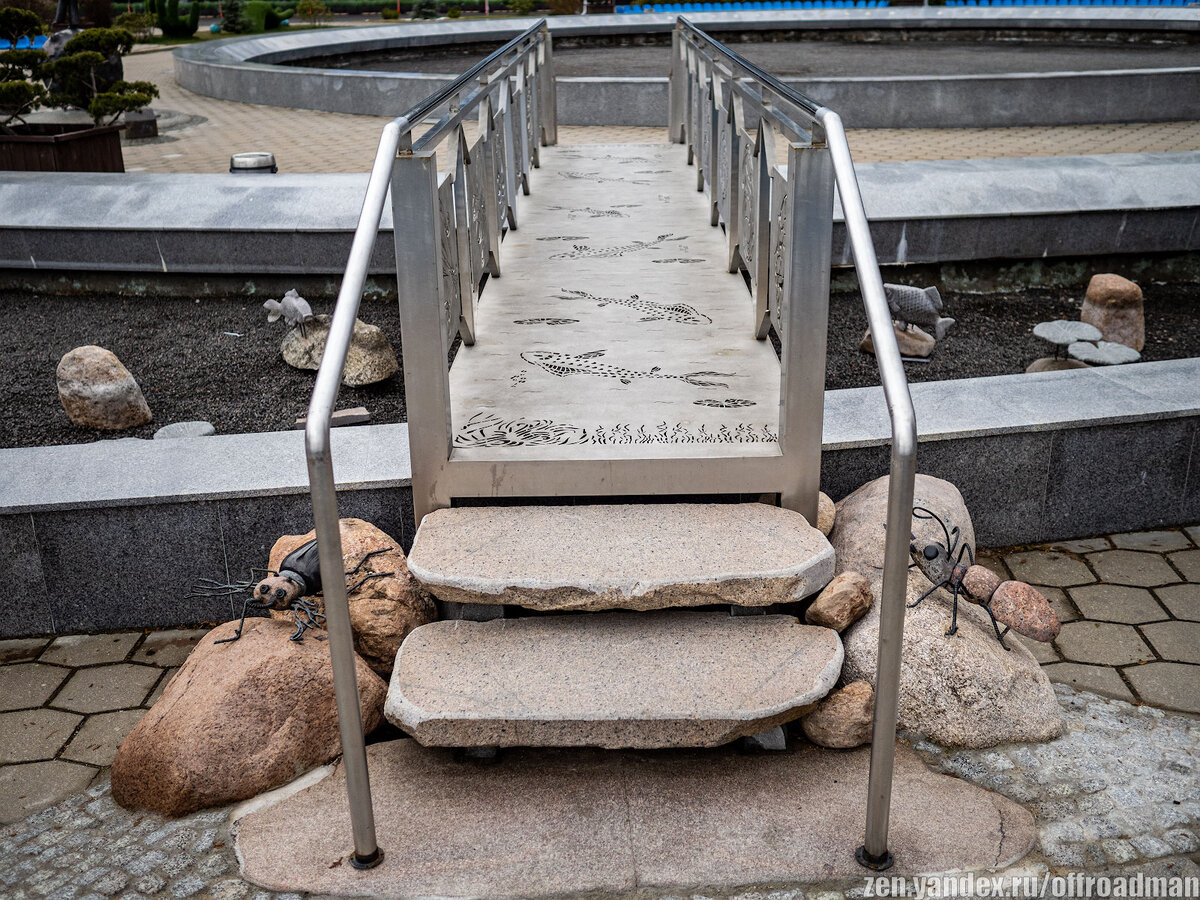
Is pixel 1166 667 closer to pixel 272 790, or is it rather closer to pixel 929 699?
pixel 929 699

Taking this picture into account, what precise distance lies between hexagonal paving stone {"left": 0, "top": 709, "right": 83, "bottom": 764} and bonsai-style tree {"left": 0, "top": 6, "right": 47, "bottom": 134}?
6406 millimetres

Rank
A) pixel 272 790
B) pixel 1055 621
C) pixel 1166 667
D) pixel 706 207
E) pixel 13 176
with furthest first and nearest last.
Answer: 1. pixel 13 176
2. pixel 706 207
3. pixel 1166 667
4. pixel 1055 621
5. pixel 272 790

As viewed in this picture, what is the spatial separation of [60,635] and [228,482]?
793 mm

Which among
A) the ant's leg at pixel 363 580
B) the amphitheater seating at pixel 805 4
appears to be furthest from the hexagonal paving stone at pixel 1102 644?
the amphitheater seating at pixel 805 4

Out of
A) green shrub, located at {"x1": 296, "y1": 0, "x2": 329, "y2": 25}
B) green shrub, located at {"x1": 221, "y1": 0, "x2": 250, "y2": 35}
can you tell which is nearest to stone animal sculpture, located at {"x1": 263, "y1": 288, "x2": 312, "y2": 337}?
green shrub, located at {"x1": 221, "y1": 0, "x2": 250, "y2": 35}

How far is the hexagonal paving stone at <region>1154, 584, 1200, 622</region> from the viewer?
11.8 ft

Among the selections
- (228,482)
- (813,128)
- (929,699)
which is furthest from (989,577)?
(228,482)

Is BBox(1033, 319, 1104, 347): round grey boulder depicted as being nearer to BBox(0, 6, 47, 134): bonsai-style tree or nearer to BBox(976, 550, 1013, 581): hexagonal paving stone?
BBox(976, 550, 1013, 581): hexagonal paving stone

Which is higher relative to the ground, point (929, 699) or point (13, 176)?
point (13, 176)

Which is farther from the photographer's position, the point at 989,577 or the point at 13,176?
the point at 13,176

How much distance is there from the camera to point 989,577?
3160 mm

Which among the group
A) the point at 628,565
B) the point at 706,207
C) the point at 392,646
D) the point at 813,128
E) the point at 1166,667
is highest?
the point at 813,128

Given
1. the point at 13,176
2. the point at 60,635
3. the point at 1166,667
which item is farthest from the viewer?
the point at 13,176

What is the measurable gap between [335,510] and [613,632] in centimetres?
100
